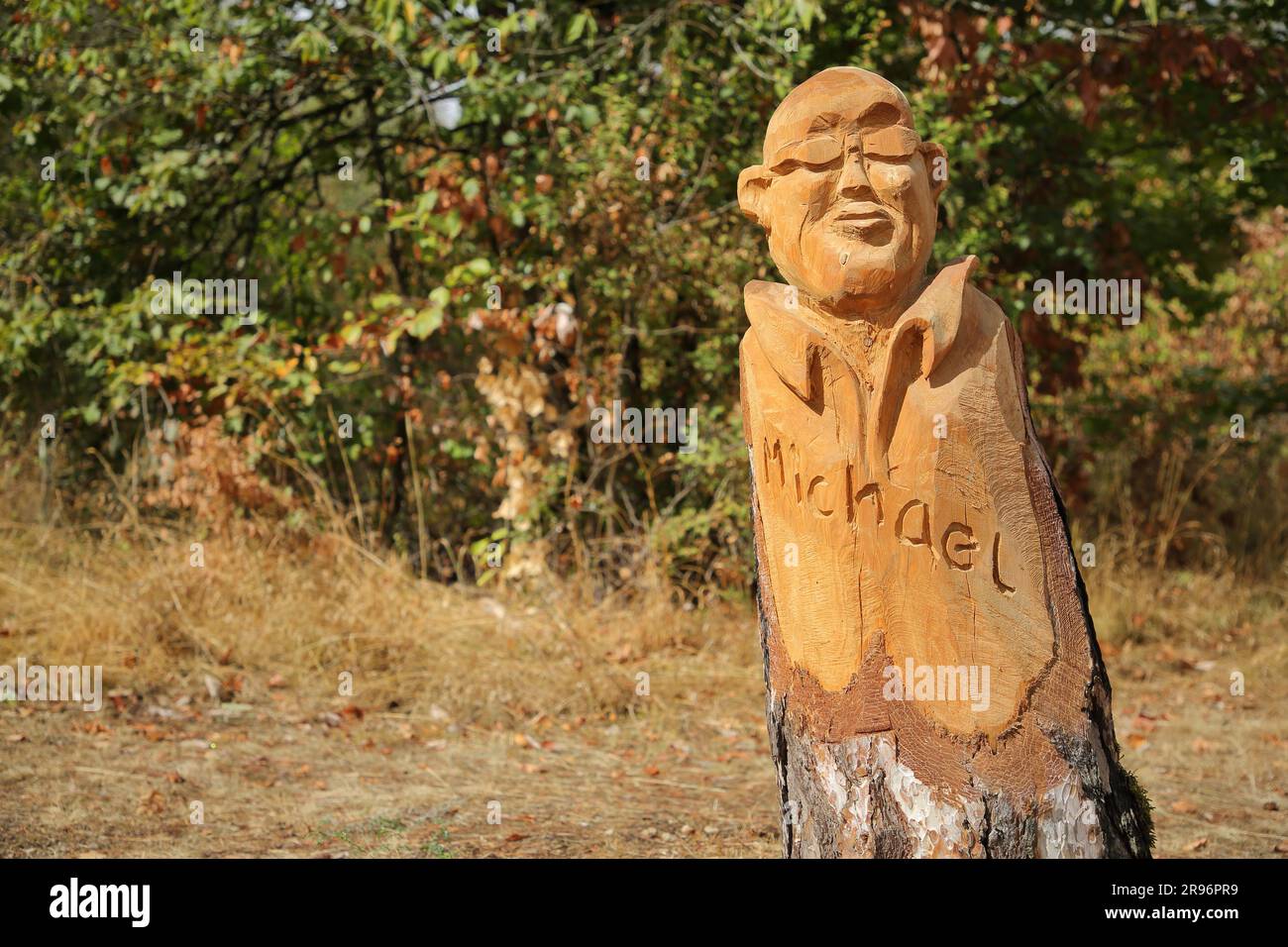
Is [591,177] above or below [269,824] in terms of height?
above

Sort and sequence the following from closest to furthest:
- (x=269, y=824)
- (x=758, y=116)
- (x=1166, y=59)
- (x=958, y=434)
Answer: (x=958, y=434), (x=269, y=824), (x=1166, y=59), (x=758, y=116)

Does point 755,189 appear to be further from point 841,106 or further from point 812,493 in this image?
point 812,493

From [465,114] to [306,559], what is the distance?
8.11ft

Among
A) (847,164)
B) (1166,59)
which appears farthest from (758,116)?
(847,164)

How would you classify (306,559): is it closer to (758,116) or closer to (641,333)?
(641,333)

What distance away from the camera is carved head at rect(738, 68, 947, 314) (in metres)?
3.26

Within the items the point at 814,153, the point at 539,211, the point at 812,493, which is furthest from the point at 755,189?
the point at 539,211

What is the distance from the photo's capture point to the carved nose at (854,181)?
3271 millimetres

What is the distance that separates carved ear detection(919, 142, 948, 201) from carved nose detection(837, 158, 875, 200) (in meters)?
0.23

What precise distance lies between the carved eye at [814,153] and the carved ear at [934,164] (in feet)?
0.89

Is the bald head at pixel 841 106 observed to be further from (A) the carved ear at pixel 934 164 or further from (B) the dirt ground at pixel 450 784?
(B) the dirt ground at pixel 450 784

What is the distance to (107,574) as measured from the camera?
6.50 meters

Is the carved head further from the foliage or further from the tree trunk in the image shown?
the foliage

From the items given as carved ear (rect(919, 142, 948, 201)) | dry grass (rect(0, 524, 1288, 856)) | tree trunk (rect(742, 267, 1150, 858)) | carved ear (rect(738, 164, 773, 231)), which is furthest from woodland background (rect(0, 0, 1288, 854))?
carved ear (rect(919, 142, 948, 201))
